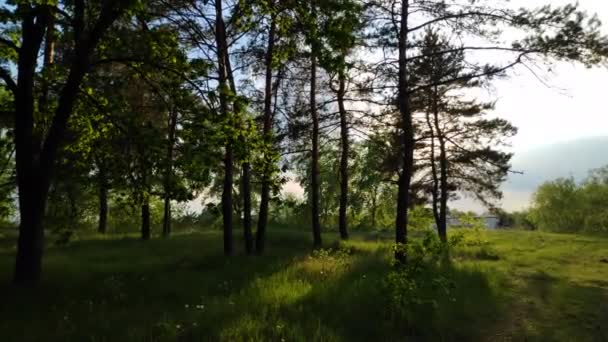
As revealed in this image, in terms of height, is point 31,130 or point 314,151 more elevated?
point 314,151

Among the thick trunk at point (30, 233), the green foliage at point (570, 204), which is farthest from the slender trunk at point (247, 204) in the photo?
the green foliage at point (570, 204)

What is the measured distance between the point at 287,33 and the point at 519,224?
7849 cm

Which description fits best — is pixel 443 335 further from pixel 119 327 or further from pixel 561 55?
pixel 561 55

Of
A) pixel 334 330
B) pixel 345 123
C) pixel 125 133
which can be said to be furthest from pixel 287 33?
pixel 345 123

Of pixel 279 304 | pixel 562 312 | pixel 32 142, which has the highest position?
pixel 32 142

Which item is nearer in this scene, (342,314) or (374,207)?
(342,314)

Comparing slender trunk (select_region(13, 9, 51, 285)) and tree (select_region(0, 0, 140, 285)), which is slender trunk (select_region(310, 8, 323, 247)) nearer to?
tree (select_region(0, 0, 140, 285))

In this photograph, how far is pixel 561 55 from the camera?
9906 mm

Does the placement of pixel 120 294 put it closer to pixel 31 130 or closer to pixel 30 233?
pixel 30 233

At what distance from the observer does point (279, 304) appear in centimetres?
648

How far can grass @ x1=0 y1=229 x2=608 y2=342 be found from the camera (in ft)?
17.6

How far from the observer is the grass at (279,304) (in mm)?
5363

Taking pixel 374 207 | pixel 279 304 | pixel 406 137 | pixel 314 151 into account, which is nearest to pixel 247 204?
pixel 314 151

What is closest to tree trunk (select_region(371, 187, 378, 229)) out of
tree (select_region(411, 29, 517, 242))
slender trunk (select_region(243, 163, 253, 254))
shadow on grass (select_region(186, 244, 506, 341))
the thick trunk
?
tree (select_region(411, 29, 517, 242))
